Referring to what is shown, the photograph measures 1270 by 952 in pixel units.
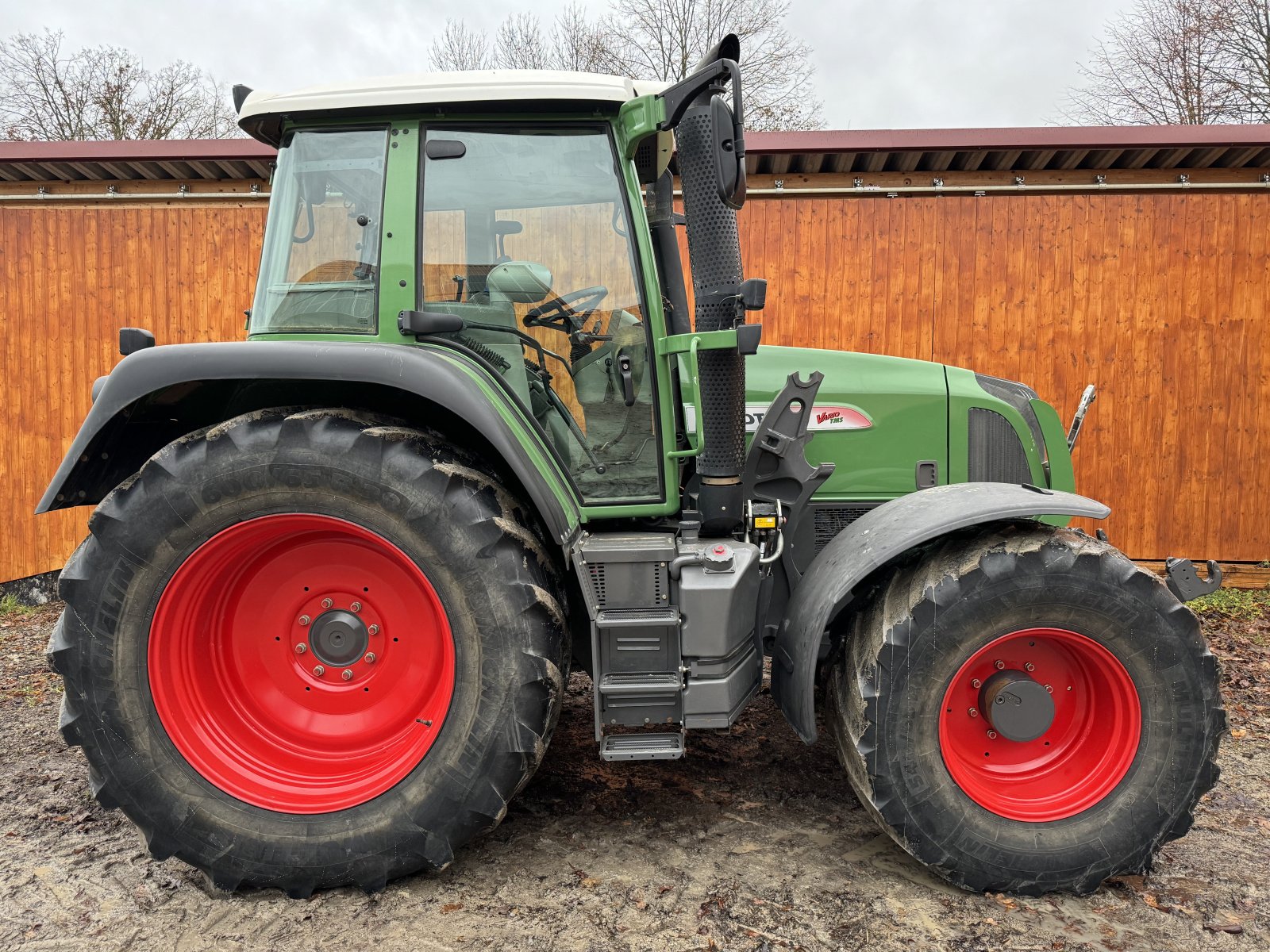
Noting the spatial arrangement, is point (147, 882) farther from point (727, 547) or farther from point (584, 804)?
point (727, 547)

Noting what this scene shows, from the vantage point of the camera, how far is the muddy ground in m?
2.16

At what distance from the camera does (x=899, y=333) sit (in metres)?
6.58

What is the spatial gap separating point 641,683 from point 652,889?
0.59m

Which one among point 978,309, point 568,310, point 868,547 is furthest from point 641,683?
point 978,309

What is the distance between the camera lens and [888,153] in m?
6.34

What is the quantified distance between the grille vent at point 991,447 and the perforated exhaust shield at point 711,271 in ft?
3.66

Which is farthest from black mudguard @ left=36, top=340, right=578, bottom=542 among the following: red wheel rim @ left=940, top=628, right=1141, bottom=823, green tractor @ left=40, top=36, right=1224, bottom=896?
red wheel rim @ left=940, top=628, right=1141, bottom=823

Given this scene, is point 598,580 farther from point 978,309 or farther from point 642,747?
point 978,309

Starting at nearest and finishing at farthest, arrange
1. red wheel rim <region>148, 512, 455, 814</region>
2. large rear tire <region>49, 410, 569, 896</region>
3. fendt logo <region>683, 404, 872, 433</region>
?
1. large rear tire <region>49, 410, 569, 896</region>
2. red wheel rim <region>148, 512, 455, 814</region>
3. fendt logo <region>683, 404, 872, 433</region>

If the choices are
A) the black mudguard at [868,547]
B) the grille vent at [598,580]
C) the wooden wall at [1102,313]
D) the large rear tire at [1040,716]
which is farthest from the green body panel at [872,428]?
the wooden wall at [1102,313]

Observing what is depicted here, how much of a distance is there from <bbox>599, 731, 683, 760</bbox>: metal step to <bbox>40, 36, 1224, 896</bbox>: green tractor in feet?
0.04

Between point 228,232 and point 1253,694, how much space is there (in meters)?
7.56

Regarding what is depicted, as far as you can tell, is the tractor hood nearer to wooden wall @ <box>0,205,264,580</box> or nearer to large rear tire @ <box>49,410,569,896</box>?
large rear tire @ <box>49,410,569,896</box>

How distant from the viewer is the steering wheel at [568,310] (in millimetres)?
2621
